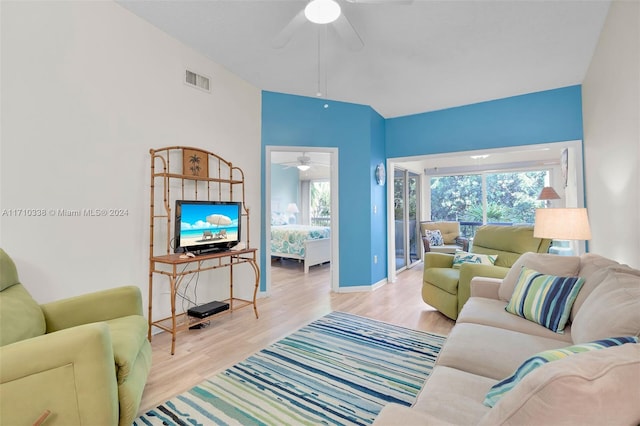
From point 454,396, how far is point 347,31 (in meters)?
2.22

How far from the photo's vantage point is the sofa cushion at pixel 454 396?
1.05m

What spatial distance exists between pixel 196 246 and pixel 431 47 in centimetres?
297

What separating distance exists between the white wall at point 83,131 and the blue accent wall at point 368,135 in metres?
1.41

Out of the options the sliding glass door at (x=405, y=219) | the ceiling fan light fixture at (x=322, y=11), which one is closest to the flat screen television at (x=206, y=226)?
the ceiling fan light fixture at (x=322, y=11)

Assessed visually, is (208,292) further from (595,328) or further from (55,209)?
(595,328)

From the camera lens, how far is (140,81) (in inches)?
105

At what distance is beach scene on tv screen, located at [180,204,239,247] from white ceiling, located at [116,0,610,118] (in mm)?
→ 1614

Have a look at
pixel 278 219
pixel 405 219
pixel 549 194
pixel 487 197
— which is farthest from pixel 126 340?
pixel 278 219

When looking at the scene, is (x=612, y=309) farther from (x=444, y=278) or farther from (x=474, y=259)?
(x=474, y=259)

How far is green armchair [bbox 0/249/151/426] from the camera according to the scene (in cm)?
117

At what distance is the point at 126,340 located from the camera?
1.59 meters

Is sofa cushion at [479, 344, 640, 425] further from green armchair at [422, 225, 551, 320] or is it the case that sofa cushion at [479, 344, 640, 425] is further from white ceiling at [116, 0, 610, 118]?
green armchair at [422, 225, 551, 320]

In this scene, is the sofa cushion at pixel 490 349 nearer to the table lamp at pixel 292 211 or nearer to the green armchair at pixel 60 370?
the green armchair at pixel 60 370

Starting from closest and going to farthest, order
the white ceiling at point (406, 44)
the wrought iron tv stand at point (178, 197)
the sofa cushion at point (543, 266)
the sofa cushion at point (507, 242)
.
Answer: the sofa cushion at point (543, 266), the white ceiling at point (406, 44), the wrought iron tv stand at point (178, 197), the sofa cushion at point (507, 242)
